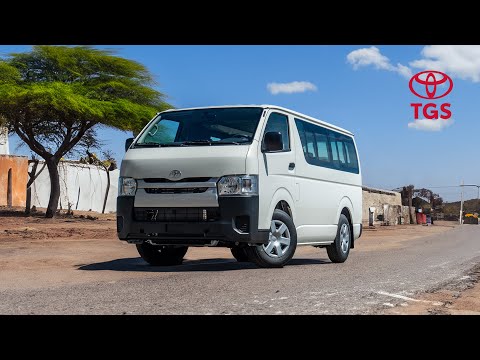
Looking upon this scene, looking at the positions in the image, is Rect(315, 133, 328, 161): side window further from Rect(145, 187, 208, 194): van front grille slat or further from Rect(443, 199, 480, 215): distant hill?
Rect(443, 199, 480, 215): distant hill

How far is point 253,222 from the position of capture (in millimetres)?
9312

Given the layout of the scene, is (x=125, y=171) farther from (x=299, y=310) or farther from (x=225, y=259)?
(x=299, y=310)

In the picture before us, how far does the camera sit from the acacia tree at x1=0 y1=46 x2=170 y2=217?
24312 mm

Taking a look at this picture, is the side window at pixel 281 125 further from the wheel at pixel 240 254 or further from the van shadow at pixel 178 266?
the wheel at pixel 240 254

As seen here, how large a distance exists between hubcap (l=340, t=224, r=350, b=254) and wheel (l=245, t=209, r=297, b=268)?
2083 mm

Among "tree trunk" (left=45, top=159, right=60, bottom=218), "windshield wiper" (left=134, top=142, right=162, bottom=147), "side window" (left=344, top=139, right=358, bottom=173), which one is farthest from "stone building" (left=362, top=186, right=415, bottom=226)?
"windshield wiper" (left=134, top=142, right=162, bottom=147)

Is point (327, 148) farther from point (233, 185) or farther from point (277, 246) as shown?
point (233, 185)

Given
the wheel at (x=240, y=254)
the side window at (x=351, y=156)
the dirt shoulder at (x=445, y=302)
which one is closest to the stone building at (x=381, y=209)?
the side window at (x=351, y=156)

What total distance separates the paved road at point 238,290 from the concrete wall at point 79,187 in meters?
19.0

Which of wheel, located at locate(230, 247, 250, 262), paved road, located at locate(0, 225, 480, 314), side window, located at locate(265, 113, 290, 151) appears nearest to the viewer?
paved road, located at locate(0, 225, 480, 314)

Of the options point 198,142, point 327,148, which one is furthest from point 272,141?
point 327,148

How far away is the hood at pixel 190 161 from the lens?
30.5 ft
